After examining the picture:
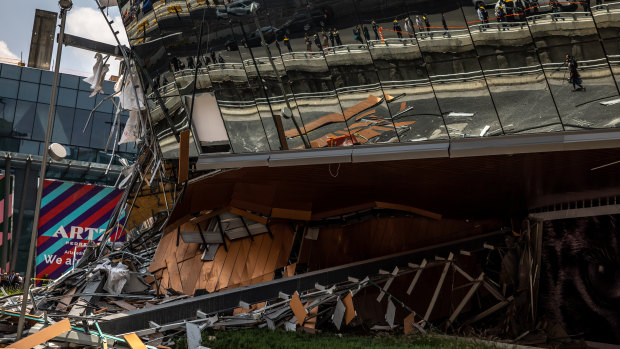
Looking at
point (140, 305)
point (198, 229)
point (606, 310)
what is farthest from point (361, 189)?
point (606, 310)

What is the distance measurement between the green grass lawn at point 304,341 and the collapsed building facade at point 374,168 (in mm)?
624

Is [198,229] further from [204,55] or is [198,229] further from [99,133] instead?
[99,133]

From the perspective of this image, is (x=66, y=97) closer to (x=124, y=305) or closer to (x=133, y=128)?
(x=133, y=128)

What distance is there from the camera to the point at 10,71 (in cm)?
3781

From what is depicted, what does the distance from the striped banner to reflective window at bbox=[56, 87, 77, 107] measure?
1044 cm

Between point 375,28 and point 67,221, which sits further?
point 67,221

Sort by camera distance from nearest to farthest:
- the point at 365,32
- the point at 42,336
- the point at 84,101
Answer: the point at 42,336
the point at 365,32
the point at 84,101

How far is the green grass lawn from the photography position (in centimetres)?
1123

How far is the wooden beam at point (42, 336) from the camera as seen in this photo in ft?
27.0

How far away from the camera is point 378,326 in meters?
14.8

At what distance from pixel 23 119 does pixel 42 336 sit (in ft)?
106

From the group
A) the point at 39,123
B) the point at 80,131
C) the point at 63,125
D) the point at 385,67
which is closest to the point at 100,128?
the point at 80,131

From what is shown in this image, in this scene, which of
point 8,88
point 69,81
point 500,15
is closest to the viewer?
point 500,15

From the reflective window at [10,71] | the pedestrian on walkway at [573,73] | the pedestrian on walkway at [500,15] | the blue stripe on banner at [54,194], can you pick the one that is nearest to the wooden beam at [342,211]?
the pedestrian on walkway at [500,15]
